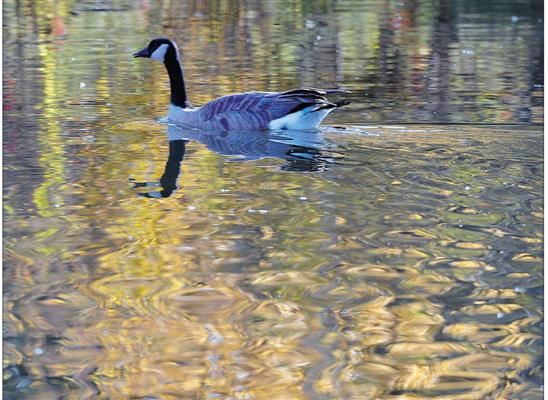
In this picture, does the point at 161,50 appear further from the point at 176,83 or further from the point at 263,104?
the point at 263,104

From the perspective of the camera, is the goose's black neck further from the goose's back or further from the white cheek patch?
the goose's back

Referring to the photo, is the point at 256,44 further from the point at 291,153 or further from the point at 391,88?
the point at 291,153

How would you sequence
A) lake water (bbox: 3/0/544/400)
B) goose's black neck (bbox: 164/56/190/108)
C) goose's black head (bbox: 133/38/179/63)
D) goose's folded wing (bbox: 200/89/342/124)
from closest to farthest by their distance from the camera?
lake water (bbox: 3/0/544/400), goose's folded wing (bbox: 200/89/342/124), goose's black neck (bbox: 164/56/190/108), goose's black head (bbox: 133/38/179/63)

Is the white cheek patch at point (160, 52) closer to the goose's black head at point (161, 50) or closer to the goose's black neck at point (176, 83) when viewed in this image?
the goose's black head at point (161, 50)

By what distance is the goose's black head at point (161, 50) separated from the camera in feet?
41.5

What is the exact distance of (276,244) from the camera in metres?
7.23

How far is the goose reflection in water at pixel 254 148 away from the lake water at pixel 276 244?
1.4 inches

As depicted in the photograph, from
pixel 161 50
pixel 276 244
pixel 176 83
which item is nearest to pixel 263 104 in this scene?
pixel 176 83

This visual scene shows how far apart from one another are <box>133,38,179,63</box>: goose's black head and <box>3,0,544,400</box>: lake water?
60cm

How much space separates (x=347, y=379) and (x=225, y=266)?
187 centimetres

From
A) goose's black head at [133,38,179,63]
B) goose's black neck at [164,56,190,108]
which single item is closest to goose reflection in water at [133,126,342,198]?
goose's black neck at [164,56,190,108]

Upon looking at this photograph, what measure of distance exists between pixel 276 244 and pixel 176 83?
529 centimetres

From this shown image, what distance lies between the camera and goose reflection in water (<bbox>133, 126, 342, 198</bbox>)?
9.42 m

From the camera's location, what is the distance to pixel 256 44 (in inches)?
786
